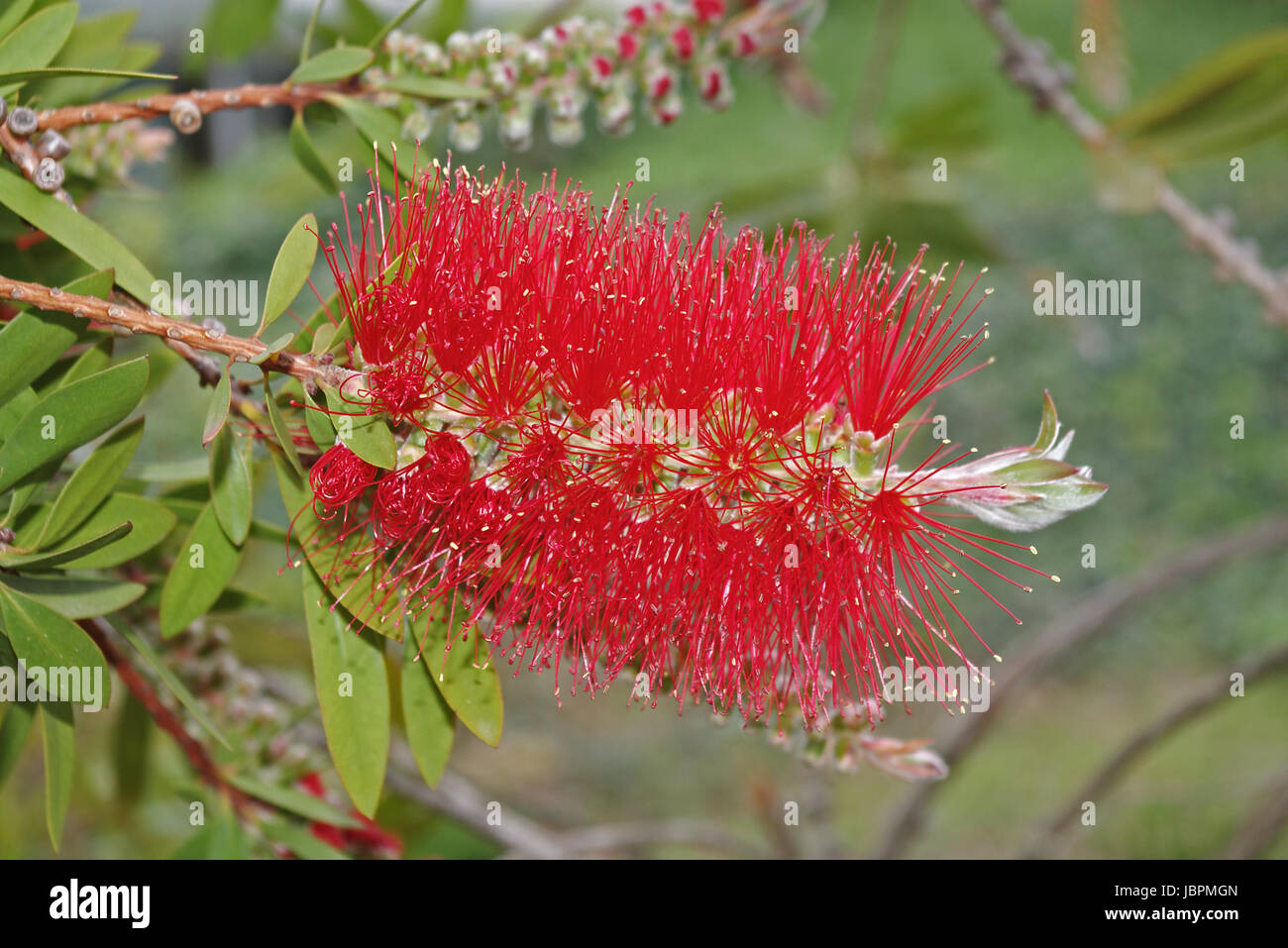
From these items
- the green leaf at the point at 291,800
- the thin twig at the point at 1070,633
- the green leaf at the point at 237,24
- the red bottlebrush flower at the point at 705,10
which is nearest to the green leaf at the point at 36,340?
the green leaf at the point at 291,800

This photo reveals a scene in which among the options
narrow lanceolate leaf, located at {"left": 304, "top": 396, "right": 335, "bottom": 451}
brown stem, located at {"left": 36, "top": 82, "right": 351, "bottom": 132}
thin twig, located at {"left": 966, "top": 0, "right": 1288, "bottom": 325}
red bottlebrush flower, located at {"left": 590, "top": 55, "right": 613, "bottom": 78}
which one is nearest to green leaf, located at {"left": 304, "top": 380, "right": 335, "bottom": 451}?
narrow lanceolate leaf, located at {"left": 304, "top": 396, "right": 335, "bottom": 451}

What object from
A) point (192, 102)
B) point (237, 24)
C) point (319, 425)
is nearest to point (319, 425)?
point (319, 425)

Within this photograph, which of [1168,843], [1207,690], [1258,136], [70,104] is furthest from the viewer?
[1168,843]

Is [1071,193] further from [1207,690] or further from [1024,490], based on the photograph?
[1024,490]

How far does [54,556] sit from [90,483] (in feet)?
0.13

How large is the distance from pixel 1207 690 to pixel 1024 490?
0.91 metres

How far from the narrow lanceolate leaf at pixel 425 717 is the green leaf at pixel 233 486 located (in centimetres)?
10

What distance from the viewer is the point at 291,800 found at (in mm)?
662

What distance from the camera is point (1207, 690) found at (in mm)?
1191

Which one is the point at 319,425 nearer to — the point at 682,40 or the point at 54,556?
the point at 54,556

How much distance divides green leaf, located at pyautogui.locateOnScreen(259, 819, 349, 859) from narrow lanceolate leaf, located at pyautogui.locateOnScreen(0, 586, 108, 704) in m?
0.25

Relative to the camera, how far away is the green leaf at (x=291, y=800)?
651 millimetres

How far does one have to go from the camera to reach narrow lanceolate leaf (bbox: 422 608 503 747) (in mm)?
500

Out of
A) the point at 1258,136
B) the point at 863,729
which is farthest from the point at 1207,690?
the point at 863,729
